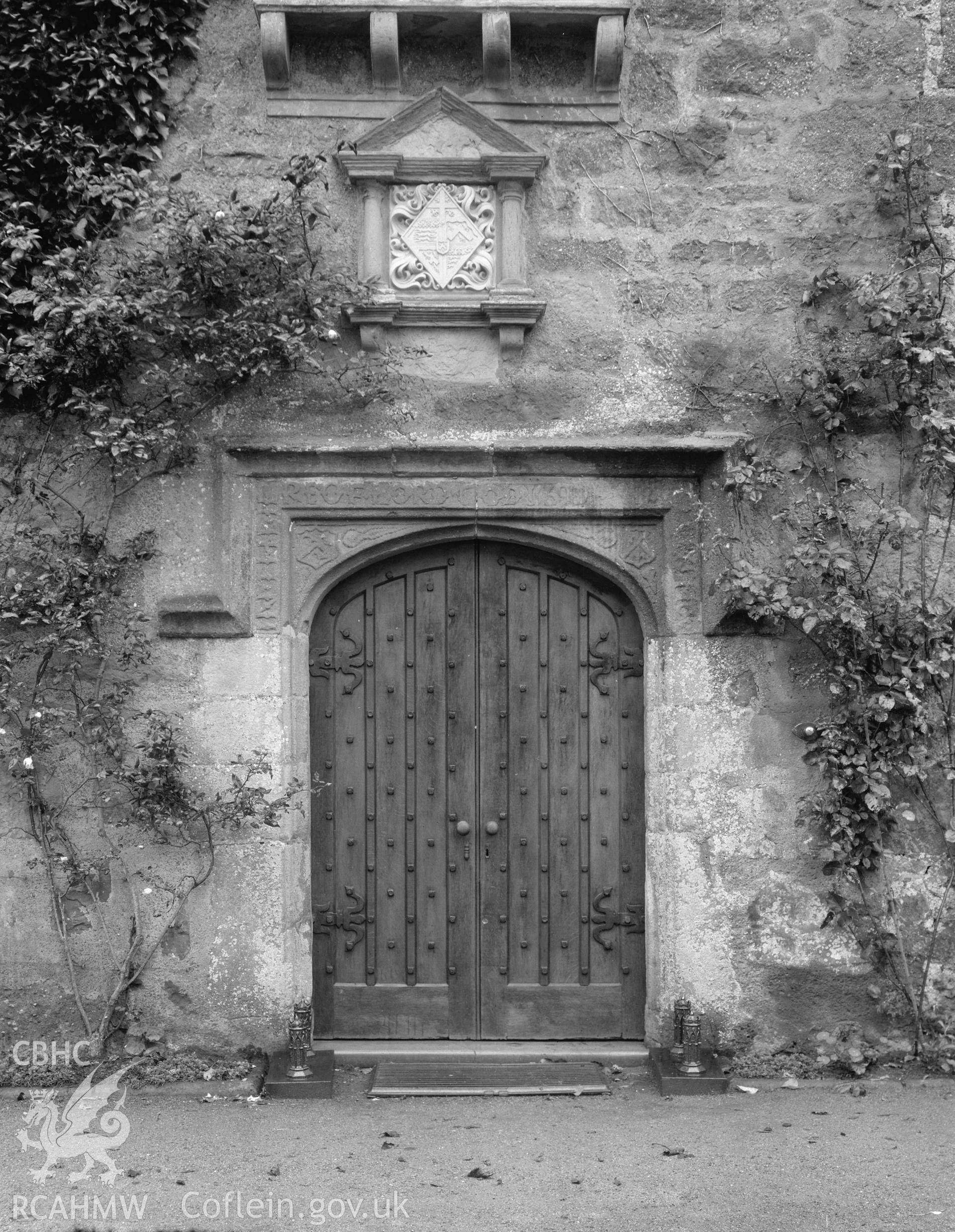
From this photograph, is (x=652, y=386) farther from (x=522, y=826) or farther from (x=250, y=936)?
(x=250, y=936)

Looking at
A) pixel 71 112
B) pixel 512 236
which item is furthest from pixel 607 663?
pixel 71 112

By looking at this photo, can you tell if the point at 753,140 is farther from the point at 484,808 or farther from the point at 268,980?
the point at 268,980

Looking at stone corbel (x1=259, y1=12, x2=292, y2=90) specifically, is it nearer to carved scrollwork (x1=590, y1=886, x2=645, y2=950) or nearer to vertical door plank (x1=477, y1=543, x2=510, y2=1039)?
vertical door plank (x1=477, y1=543, x2=510, y2=1039)

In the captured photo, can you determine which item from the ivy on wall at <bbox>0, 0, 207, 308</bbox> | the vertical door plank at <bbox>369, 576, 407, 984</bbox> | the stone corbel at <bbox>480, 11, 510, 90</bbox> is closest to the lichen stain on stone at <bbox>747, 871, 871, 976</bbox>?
the vertical door plank at <bbox>369, 576, 407, 984</bbox>

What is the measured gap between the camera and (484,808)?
4.87 meters

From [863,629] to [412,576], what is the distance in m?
1.74

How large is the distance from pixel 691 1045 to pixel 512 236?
10.2 ft

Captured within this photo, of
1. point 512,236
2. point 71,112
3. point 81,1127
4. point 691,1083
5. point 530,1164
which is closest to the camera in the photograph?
point 530,1164

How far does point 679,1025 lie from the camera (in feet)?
15.0

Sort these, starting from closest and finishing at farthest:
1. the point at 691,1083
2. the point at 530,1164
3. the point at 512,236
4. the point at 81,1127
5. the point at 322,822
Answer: the point at 530,1164 < the point at 81,1127 < the point at 691,1083 < the point at 512,236 < the point at 322,822

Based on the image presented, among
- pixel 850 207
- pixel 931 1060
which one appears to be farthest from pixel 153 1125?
pixel 850 207

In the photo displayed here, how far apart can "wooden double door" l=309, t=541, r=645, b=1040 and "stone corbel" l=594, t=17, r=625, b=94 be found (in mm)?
1851

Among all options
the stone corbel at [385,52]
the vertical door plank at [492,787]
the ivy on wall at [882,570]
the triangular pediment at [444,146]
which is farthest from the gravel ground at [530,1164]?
the stone corbel at [385,52]

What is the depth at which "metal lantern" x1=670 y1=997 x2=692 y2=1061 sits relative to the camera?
4543mm
